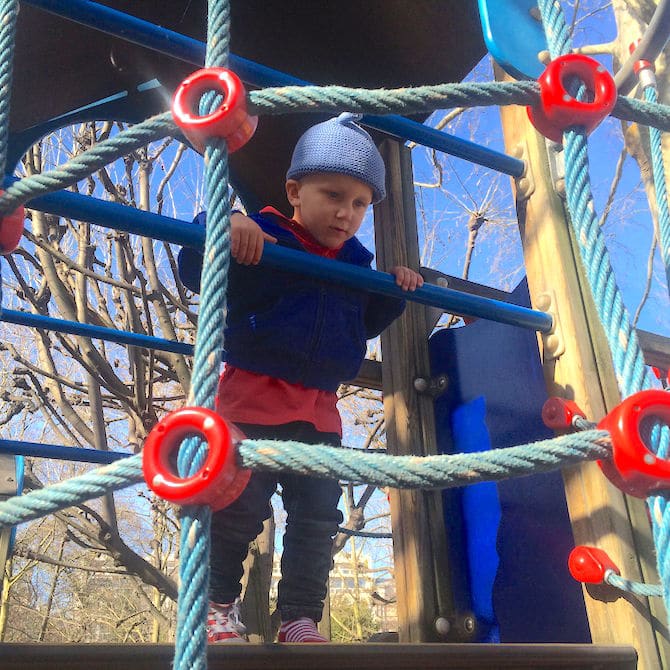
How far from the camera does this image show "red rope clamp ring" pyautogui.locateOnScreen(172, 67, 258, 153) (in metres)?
0.72

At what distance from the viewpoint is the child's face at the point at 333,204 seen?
5.05 feet

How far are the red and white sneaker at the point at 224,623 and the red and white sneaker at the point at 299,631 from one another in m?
0.08

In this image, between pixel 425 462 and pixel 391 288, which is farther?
pixel 391 288

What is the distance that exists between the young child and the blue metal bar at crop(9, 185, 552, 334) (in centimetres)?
6

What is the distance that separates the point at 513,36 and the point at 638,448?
134 centimetres

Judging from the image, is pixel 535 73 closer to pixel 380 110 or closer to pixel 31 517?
pixel 380 110

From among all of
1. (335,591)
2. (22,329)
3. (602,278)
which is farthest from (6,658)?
(335,591)

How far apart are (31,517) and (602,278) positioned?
60cm

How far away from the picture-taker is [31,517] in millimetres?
656

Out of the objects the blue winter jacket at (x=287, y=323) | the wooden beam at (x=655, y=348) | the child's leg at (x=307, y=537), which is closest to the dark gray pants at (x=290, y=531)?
the child's leg at (x=307, y=537)

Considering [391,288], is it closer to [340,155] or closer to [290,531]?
[340,155]

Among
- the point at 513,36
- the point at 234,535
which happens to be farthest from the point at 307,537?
the point at 513,36

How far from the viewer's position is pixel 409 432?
1971 mm

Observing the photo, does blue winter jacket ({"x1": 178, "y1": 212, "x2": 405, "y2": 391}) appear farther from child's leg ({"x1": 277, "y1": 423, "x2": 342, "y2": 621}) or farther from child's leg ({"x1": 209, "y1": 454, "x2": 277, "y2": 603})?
child's leg ({"x1": 209, "y1": 454, "x2": 277, "y2": 603})
